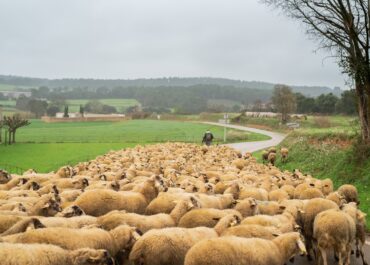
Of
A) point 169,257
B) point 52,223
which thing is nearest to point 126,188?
point 52,223

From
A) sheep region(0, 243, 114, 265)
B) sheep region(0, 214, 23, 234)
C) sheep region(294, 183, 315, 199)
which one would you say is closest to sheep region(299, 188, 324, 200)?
sheep region(294, 183, 315, 199)

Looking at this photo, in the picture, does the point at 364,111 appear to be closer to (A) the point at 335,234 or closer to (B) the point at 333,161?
(B) the point at 333,161

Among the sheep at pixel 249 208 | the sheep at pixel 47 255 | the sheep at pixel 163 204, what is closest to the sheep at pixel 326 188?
the sheep at pixel 249 208

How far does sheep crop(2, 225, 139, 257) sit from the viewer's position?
24.1ft

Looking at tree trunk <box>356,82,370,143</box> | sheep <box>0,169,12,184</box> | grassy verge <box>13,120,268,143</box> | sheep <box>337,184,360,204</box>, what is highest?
tree trunk <box>356,82,370,143</box>

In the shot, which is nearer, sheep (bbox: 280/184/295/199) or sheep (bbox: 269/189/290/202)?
sheep (bbox: 269/189/290/202)

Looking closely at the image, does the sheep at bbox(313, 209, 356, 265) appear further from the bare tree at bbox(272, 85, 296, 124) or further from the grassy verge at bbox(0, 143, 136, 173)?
the bare tree at bbox(272, 85, 296, 124)

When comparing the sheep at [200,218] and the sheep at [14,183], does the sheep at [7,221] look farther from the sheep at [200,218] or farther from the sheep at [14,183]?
the sheep at [14,183]

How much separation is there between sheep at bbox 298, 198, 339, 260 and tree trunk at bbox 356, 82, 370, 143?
1130 centimetres

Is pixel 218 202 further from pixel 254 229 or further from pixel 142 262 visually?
pixel 142 262

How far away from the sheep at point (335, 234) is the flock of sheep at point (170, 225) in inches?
0.8

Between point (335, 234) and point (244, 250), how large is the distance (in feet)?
10.2

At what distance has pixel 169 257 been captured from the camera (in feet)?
25.6

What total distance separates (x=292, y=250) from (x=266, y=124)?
249 feet
